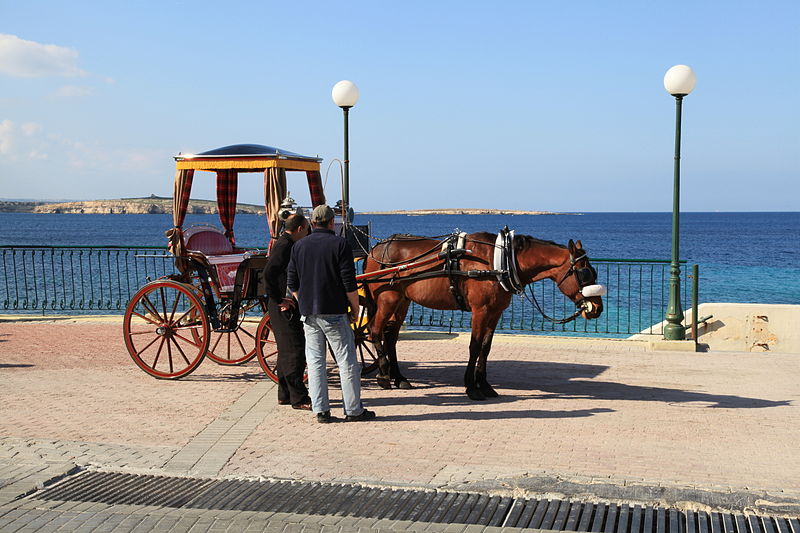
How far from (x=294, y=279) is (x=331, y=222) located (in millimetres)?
640

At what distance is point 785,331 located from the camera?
13.6m

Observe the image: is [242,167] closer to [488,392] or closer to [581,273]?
[488,392]

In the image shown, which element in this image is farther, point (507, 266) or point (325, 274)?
point (507, 266)

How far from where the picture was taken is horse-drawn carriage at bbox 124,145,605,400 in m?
8.70

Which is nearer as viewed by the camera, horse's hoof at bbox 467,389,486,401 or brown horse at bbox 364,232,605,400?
brown horse at bbox 364,232,605,400

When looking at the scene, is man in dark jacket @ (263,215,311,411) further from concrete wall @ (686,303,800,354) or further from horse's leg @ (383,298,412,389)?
concrete wall @ (686,303,800,354)

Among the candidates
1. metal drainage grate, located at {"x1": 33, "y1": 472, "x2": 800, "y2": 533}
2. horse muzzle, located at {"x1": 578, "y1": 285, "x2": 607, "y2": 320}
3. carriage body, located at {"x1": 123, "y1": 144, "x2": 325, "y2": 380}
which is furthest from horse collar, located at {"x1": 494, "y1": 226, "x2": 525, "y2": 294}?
metal drainage grate, located at {"x1": 33, "y1": 472, "x2": 800, "y2": 533}

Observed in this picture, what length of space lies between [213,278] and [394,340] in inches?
92.9

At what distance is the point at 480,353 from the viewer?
883cm

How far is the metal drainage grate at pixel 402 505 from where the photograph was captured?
205 inches

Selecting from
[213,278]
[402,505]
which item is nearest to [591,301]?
[402,505]

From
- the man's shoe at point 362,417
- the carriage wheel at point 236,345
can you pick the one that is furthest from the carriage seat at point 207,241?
the man's shoe at point 362,417

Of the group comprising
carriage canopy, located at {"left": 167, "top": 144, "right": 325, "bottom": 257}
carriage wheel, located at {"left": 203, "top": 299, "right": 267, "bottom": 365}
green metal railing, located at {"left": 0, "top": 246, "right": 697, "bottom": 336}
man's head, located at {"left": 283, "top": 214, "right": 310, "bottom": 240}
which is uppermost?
carriage canopy, located at {"left": 167, "top": 144, "right": 325, "bottom": 257}

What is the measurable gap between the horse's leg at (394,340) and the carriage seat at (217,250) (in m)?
2.00
